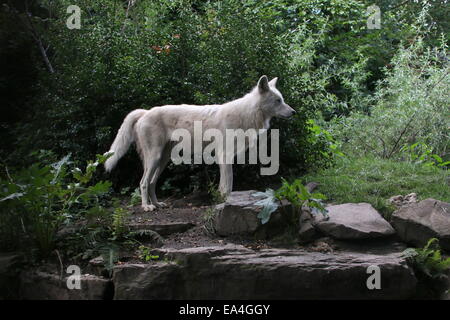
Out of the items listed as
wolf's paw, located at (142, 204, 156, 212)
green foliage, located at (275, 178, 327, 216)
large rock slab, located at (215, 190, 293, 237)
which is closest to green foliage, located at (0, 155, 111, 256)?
wolf's paw, located at (142, 204, 156, 212)

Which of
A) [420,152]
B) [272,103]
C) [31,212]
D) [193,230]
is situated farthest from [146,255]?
[420,152]

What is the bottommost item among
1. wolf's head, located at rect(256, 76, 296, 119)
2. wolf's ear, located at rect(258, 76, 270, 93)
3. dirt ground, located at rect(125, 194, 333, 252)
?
dirt ground, located at rect(125, 194, 333, 252)

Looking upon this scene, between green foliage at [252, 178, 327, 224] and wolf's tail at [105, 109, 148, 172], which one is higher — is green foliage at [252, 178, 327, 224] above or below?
below

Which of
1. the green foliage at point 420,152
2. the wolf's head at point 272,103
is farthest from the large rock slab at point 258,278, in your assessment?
the green foliage at point 420,152

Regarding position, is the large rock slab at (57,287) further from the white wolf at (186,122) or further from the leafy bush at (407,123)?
the leafy bush at (407,123)

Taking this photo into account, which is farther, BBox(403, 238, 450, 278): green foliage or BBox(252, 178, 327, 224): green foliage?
BBox(252, 178, 327, 224): green foliage

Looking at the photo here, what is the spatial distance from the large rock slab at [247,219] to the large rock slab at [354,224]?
1.30 feet

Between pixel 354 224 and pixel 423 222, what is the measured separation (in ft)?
2.37

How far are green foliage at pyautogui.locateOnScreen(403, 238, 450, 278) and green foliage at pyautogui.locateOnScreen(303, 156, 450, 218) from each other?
2.80 feet

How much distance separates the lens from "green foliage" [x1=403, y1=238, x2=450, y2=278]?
4.83 meters

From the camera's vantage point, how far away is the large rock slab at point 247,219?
5355 mm

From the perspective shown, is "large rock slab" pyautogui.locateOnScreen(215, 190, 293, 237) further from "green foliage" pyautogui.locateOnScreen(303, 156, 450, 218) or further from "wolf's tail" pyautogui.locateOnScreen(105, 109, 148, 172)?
"wolf's tail" pyautogui.locateOnScreen(105, 109, 148, 172)

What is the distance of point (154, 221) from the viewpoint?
5910mm
